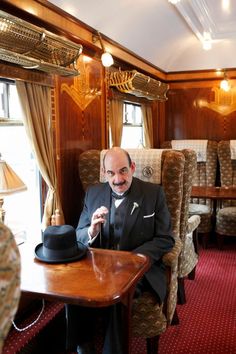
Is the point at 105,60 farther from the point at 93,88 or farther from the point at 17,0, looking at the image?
the point at 17,0

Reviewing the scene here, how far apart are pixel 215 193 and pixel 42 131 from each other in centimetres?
242

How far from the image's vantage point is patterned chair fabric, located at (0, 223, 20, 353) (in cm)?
77

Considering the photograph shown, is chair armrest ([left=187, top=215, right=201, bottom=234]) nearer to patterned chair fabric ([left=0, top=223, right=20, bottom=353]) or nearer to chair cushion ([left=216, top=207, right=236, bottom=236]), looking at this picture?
chair cushion ([left=216, top=207, right=236, bottom=236])

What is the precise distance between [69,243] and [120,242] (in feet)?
1.45

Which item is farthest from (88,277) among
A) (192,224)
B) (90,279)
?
(192,224)

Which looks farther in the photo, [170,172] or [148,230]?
[170,172]

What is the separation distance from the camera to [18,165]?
9.31 feet

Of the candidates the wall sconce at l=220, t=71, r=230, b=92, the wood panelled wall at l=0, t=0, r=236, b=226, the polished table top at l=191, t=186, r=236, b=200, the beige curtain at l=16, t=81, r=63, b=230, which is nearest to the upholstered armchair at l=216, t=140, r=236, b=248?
the polished table top at l=191, t=186, r=236, b=200

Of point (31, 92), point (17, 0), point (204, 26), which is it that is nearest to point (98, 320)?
point (31, 92)

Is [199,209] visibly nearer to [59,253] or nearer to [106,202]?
[106,202]

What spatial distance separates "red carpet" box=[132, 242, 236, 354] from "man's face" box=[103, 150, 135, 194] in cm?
112

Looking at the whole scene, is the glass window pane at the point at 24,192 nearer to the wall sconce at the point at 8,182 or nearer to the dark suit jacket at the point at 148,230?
the wall sconce at the point at 8,182

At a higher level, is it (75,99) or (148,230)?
(75,99)

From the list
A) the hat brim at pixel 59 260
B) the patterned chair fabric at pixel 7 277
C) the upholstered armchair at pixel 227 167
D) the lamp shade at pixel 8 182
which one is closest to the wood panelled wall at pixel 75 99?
the lamp shade at pixel 8 182
